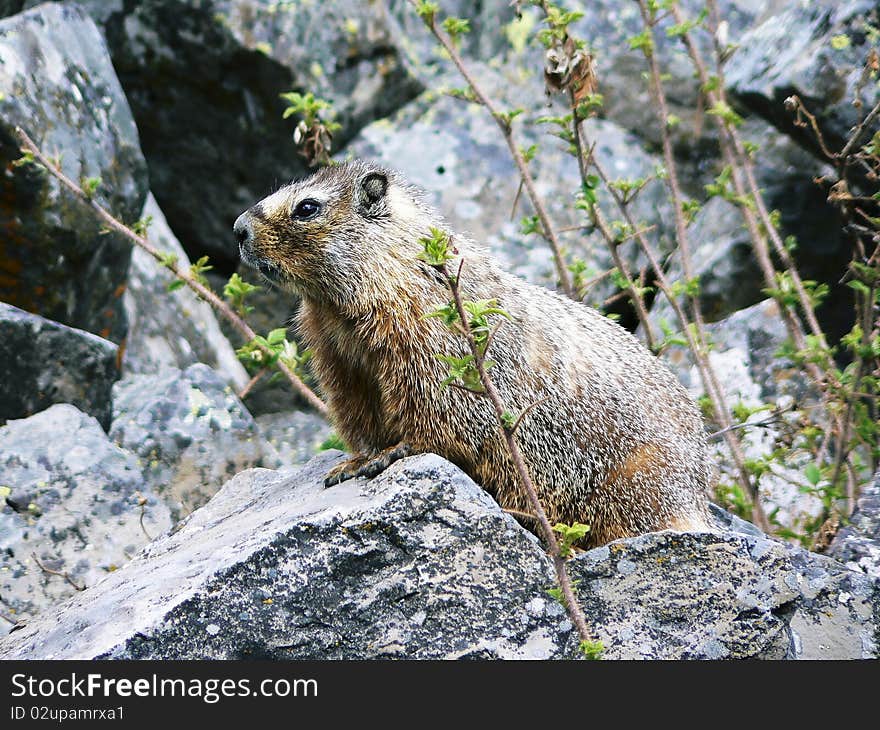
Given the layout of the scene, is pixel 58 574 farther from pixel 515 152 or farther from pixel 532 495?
pixel 515 152

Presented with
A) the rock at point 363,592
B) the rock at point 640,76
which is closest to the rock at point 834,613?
the rock at point 363,592

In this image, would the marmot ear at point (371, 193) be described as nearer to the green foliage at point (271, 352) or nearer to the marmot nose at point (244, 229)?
the marmot nose at point (244, 229)

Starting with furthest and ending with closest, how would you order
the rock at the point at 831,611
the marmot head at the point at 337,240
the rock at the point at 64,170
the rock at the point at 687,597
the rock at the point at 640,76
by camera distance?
the rock at the point at 640,76, the rock at the point at 64,170, the marmot head at the point at 337,240, the rock at the point at 831,611, the rock at the point at 687,597

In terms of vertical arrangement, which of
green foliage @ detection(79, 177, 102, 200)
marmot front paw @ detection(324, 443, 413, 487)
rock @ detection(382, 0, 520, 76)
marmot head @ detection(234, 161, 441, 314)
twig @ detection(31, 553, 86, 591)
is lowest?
twig @ detection(31, 553, 86, 591)

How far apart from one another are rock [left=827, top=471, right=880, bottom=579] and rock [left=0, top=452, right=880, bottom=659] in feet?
0.76

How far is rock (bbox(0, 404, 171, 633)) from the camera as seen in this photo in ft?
19.7

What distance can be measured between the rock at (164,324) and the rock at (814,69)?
4.61 metres

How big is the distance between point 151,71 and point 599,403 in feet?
19.3

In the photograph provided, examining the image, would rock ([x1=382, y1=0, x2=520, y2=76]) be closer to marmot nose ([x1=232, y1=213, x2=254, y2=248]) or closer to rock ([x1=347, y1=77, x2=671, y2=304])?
rock ([x1=347, y1=77, x2=671, y2=304])

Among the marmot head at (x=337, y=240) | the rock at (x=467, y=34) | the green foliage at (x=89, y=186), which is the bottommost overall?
the marmot head at (x=337, y=240)

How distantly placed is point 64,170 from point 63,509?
2.66 metres

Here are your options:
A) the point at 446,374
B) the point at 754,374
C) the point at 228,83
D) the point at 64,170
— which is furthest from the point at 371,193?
the point at 228,83

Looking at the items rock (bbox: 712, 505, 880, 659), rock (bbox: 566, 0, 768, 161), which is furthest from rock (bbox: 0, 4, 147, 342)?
rock (bbox: 712, 505, 880, 659)

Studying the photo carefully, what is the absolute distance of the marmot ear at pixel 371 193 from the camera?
5688 mm
